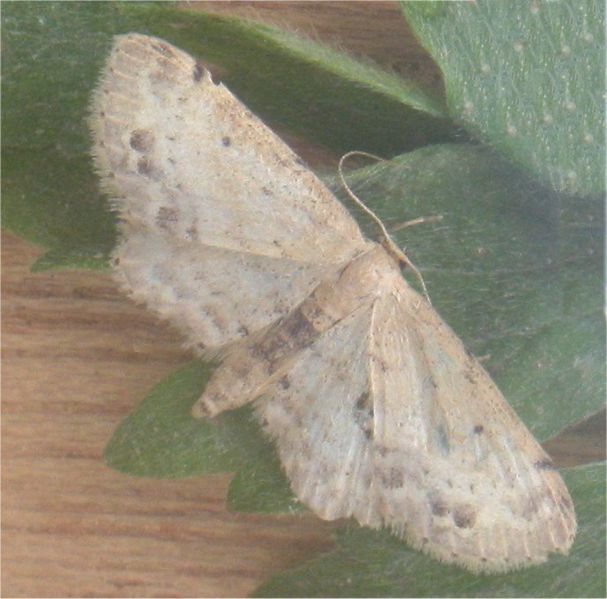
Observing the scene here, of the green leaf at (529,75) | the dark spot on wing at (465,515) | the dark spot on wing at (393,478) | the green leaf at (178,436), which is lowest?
the green leaf at (178,436)

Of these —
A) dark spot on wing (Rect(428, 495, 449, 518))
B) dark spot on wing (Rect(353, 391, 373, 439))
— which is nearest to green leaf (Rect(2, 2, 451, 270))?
dark spot on wing (Rect(353, 391, 373, 439))

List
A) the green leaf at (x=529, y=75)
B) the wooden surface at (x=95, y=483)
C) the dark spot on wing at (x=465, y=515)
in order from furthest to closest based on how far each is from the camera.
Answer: the wooden surface at (x=95, y=483)
the dark spot on wing at (x=465, y=515)
the green leaf at (x=529, y=75)

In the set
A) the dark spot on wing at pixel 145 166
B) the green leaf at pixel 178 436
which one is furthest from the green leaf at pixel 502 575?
the dark spot on wing at pixel 145 166

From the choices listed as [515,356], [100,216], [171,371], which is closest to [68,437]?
[171,371]

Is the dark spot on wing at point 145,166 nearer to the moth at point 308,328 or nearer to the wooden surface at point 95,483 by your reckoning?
the moth at point 308,328

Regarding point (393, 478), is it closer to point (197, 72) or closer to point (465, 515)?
point (465, 515)

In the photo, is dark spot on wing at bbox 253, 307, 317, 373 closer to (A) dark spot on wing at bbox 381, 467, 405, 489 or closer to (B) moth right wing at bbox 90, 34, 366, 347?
(B) moth right wing at bbox 90, 34, 366, 347
